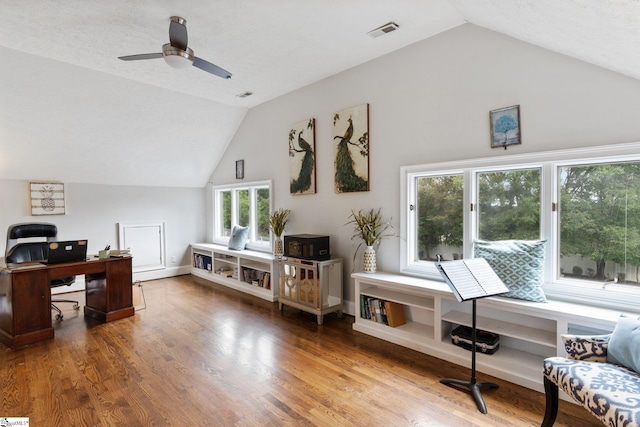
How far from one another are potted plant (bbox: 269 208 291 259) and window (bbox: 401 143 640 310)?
2.17m

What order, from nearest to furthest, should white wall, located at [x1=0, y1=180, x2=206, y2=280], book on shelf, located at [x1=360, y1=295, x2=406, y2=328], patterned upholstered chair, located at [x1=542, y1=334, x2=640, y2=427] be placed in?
patterned upholstered chair, located at [x1=542, y1=334, x2=640, y2=427] < book on shelf, located at [x1=360, y1=295, x2=406, y2=328] < white wall, located at [x1=0, y1=180, x2=206, y2=280]

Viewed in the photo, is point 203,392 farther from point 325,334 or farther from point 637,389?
point 637,389

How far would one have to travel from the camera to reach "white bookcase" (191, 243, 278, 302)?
4.77 metres

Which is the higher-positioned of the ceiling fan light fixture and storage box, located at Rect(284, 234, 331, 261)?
the ceiling fan light fixture

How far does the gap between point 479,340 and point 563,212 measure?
1256 millimetres

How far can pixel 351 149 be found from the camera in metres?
3.98

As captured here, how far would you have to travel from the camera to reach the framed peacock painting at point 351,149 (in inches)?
151

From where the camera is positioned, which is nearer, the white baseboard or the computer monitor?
the computer monitor

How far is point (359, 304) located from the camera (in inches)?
141

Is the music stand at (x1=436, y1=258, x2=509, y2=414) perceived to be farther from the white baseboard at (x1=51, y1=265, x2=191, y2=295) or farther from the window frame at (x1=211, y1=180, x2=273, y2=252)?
the white baseboard at (x1=51, y1=265, x2=191, y2=295)

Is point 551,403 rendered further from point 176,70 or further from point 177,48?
point 176,70

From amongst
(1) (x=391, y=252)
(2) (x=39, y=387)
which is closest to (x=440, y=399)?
(1) (x=391, y=252)

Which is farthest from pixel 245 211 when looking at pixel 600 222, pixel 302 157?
pixel 600 222

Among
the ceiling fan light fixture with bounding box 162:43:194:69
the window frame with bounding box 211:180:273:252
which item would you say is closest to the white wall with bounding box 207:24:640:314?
the window frame with bounding box 211:180:273:252
